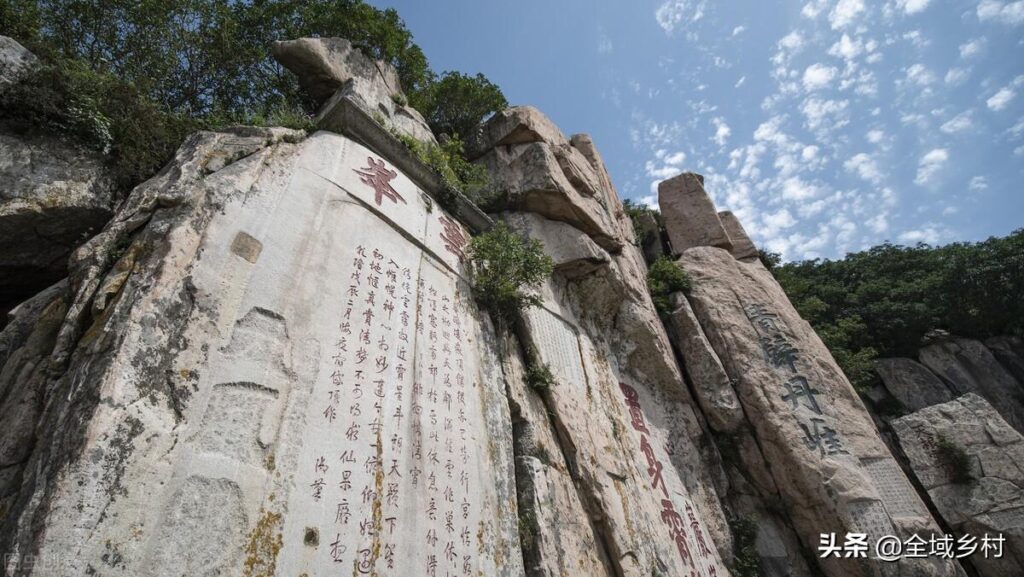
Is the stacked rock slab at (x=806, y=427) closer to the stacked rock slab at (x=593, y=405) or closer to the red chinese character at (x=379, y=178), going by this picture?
the stacked rock slab at (x=593, y=405)

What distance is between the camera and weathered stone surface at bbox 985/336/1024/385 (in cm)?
1653

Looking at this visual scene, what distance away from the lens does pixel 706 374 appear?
8.69 metres

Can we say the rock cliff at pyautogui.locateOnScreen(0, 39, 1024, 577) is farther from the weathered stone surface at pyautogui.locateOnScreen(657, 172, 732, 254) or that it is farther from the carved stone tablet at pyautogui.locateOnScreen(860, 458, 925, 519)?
the weathered stone surface at pyautogui.locateOnScreen(657, 172, 732, 254)

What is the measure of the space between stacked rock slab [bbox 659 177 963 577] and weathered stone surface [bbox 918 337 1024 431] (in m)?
11.2

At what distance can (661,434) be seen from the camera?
25.5ft

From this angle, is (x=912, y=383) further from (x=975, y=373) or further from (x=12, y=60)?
(x=12, y=60)

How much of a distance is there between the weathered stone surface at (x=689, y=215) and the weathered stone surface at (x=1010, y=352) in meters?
13.1

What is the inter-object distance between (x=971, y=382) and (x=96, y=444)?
22.1 metres

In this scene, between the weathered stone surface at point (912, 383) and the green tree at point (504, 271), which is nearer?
the green tree at point (504, 271)

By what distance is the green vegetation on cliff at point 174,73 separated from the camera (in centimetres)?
515

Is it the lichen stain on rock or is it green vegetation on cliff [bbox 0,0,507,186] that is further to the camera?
green vegetation on cliff [bbox 0,0,507,186]

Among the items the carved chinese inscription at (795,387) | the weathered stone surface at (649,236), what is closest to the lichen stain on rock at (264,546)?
the carved chinese inscription at (795,387)

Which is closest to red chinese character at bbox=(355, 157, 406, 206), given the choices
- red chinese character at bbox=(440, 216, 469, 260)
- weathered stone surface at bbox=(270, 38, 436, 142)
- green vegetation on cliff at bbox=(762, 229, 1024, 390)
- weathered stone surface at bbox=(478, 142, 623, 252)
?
red chinese character at bbox=(440, 216, 469, 260)

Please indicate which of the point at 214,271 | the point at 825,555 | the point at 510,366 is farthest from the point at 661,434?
the point at 214,271
